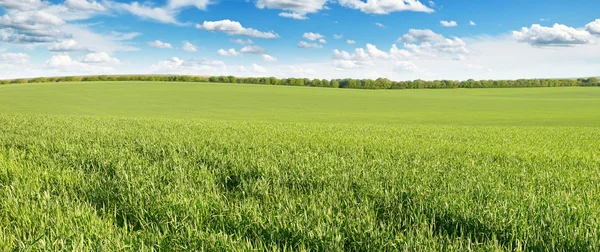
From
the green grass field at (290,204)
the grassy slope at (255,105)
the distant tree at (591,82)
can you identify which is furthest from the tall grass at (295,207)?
the distant tree at (591,82)

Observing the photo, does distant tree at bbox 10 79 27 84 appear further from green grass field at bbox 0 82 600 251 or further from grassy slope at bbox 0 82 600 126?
green grass field at bbox 0 82 600 251

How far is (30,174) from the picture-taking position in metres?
7.41

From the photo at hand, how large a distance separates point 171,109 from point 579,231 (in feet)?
191

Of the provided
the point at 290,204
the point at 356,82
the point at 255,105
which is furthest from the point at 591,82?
the point at 290,204

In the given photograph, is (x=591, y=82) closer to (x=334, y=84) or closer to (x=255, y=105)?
(x=334, y=84)

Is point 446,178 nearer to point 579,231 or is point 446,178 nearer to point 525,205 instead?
point 525,205

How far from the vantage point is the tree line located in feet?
393

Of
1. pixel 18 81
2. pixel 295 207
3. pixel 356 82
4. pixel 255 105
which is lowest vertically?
pixel 255 105

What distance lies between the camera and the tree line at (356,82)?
119688mm

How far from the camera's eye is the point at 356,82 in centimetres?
12081

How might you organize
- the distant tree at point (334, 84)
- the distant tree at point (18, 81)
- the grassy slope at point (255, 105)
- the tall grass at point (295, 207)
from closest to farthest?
the tall grass at point (295, 207) < the grassy slope at point (255, 105) < the distant tree at point (18, 81) < the distant tree at point (334, 84)

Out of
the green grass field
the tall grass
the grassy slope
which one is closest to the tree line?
the grassy slope

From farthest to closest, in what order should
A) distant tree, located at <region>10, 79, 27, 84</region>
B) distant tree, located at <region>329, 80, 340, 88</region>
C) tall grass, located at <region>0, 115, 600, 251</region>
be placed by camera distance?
distant tree, located at <region>329, 80, 340, 88</region> < distant tree, located at <region>10, 79, 27, 84</region> < tall grass, located at <region>0, 115, 600, 251</region>

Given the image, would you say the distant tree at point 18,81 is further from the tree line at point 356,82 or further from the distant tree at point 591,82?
the distant tree at point 591,82
